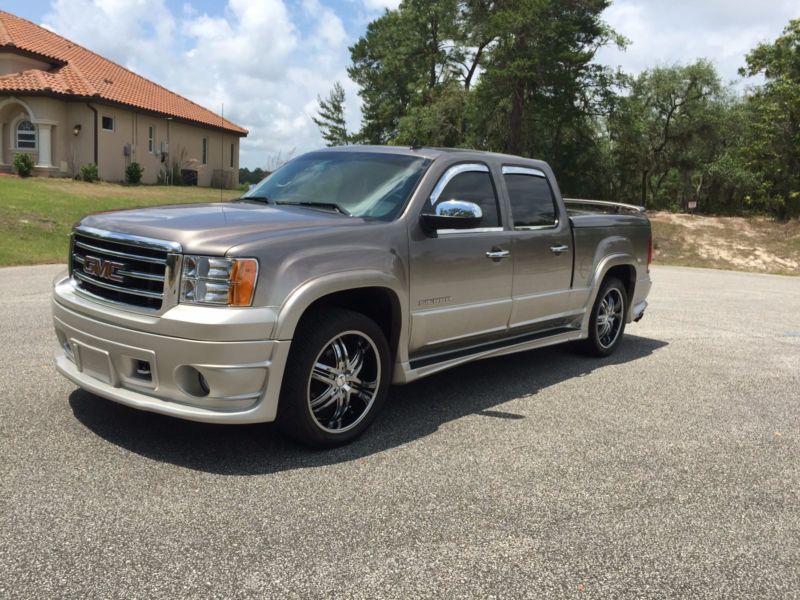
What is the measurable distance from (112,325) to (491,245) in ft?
9.13

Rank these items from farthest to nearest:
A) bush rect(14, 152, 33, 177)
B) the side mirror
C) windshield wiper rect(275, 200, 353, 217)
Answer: bush rect(14, 152, 33, 177), windshield wiper rect(275, 200, 353, 217), the side mirror

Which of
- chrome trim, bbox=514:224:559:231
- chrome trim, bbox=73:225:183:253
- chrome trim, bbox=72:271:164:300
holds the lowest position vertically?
chrome trim, bbox=72:271:164:300

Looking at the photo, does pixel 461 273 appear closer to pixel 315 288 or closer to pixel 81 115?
pixel 315 288

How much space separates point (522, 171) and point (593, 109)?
29.3 m

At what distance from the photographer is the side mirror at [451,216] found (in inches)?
187

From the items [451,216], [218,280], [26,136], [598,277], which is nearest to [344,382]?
[218,280]

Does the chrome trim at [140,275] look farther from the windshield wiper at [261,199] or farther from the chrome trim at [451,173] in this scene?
the chrome trim at [451,173]

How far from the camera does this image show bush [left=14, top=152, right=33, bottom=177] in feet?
90.1


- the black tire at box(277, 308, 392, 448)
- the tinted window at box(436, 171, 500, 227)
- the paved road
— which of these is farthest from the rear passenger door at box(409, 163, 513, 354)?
the paved road

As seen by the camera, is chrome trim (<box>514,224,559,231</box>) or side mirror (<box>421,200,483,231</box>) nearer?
side mirror (<box>421,200,483,231</box>)

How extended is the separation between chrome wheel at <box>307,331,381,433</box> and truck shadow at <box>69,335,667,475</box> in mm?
198

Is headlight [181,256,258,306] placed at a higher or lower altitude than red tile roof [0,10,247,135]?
lower

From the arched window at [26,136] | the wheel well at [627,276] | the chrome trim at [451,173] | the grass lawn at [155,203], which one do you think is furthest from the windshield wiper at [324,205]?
the arched window at [26,136]

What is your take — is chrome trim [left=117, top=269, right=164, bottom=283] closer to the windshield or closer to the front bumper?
the front bumper
